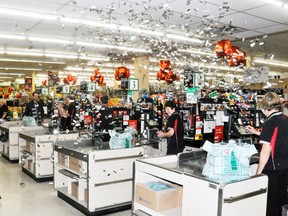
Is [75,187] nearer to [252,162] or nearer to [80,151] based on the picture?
[80,151]

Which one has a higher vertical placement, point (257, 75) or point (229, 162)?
point (257, 75)

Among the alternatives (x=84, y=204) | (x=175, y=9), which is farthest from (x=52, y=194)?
(x=175, y=9)

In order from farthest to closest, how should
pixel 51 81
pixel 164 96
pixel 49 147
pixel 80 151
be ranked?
pixel 51 81
pixel 164 96
pixel 49 147
pixel 80 151

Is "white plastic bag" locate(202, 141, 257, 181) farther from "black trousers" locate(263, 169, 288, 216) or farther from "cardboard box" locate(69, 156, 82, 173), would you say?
"cardboard box" locate(69, 156, 82, 173)

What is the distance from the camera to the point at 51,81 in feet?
53.4

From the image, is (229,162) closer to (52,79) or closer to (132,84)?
(132,84)

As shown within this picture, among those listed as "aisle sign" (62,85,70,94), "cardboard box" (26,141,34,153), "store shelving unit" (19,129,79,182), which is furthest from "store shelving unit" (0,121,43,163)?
"aisle sign" (62,85,70,94)

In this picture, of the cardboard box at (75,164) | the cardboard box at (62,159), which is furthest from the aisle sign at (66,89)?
the cardboard box at (75,164)

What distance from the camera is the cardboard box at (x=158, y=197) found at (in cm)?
302

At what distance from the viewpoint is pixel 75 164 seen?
4.49m

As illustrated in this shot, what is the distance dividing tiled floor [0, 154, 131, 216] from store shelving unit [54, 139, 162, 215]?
0.19 m

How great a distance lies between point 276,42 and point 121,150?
8100 mm

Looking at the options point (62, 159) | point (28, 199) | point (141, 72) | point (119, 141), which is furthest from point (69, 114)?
point (141, 72)

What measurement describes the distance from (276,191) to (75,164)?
281cm
